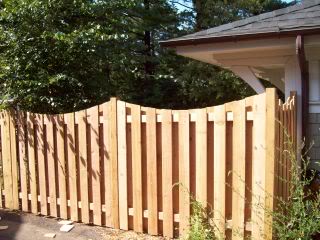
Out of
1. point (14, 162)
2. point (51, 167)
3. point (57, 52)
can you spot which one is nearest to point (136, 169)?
point (51, 167)

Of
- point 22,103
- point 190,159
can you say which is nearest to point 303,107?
point 190,159

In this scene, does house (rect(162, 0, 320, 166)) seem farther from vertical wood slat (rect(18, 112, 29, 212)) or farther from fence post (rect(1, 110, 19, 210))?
fence post (rect(1, 110, 19, 210))

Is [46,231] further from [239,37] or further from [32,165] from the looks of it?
[239,37]

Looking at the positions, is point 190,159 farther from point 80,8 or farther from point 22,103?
point 80,8

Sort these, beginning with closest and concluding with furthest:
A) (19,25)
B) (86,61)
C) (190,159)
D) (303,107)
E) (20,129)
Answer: (190,159) → (303,107) → (20,129) → (19,25) → (86,61)

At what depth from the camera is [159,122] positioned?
14.4 feet

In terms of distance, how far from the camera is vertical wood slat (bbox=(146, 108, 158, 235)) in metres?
4.41

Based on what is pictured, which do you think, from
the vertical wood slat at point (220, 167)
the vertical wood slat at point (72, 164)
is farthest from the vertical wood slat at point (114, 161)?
the vertical wood slat at point (220, 167)

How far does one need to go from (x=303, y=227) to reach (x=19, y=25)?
17.6ft

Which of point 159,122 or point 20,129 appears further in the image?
point 20,129

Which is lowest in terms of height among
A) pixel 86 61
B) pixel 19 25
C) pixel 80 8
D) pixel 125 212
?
pixel 125 212

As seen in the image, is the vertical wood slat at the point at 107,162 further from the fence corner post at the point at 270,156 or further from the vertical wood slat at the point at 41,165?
the fence corner post at the point at 270,156

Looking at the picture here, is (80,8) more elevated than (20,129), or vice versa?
(80,8)

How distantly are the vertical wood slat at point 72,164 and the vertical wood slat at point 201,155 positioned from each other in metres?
1.73
